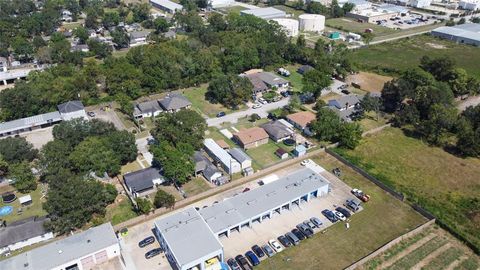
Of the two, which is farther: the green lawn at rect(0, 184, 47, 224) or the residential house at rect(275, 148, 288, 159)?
the residential house at rect(275, 148, 288, 159)

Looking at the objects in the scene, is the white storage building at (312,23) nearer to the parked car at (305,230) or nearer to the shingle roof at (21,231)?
the parked car at (305,230)

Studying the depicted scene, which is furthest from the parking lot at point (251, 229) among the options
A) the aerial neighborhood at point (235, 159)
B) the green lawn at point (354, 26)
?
the green lawn at point (354, 26)

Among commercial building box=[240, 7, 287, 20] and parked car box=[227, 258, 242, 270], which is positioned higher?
commercial building box=[240, 7, 287, 20]

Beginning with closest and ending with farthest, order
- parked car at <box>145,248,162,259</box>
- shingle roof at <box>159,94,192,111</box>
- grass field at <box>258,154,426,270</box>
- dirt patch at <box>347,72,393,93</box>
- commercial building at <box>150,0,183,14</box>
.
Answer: grass field at <box>258,154,426,270</box> → parked car at <box>145,248,162,259</box> → shingle roof at <box>159,94,192,111</box> → dirt patch at <box>347,72,393,93</box> → commercial building at <box>150,0,183,14</box>

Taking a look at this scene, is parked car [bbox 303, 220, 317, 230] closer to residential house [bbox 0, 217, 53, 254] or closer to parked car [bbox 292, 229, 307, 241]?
parked car [bbox 292, 229, 307, 241]

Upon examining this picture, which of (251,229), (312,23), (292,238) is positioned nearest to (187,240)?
(251,229)

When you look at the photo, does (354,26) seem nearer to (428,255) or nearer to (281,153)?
(281,153)

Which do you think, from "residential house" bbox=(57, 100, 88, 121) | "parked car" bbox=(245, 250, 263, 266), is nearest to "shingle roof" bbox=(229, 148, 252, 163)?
"parked car" bbox=(245, 250, 263, 266)

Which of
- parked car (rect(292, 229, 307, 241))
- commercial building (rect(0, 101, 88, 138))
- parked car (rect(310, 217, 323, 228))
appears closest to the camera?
parked car (rect(292, 229, 307, 241))
